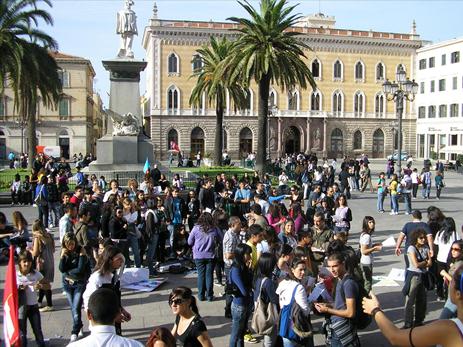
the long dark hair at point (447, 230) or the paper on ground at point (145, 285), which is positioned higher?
the long dark hair at point (447, 230)

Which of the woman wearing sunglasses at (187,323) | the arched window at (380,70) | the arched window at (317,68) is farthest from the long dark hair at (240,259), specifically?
the arched window at (380,70)

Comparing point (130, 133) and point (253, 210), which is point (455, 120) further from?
point (253, 210)

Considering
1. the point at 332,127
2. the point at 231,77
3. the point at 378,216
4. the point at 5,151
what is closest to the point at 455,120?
the point at 332,127

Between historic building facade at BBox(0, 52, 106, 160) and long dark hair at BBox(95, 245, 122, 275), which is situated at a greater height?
historic building facade at BBox(0, 52, 106, 160)

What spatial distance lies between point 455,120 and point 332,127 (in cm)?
1437

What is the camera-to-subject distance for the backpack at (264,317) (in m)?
6.28

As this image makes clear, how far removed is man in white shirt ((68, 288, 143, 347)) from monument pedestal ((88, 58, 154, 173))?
2075cm

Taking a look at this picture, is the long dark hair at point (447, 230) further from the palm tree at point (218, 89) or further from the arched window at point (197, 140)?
the arched window at point (197, 140)

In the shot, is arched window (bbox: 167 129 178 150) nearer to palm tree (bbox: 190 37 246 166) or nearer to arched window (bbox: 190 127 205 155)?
arched window (bbox: 190 127 205 155)

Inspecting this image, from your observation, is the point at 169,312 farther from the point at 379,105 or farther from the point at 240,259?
the point at 379,105

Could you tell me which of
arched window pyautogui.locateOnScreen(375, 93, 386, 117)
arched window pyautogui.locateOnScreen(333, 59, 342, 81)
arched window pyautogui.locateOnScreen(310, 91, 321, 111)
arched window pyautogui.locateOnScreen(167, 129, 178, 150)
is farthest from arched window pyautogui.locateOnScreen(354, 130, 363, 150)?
arched window pyautogui.locateOnScreen(167, 129, 178, 150)

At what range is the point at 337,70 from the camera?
6619cm

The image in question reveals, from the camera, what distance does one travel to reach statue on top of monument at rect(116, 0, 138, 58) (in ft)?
82.0

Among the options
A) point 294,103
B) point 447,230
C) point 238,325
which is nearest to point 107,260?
point 238,325
